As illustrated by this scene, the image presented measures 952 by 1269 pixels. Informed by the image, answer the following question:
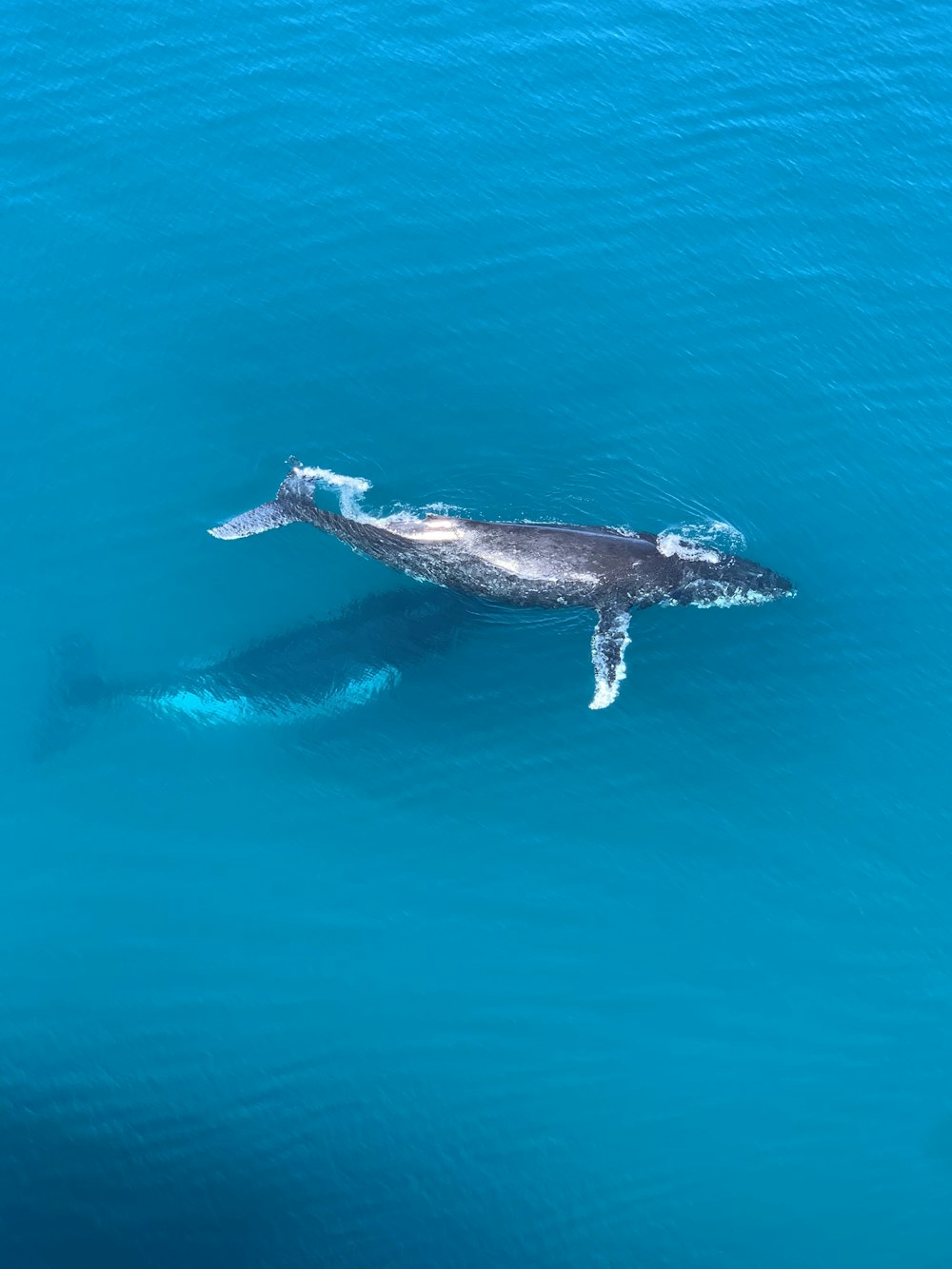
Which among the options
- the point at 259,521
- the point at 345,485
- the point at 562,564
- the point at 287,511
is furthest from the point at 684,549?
the point at 259,521

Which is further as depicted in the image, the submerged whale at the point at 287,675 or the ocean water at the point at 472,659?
the submerged whale at the point at 287,675

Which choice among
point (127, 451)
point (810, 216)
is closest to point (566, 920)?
point (127, 451)

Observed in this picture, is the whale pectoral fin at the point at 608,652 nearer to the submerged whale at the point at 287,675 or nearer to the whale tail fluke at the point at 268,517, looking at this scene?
the submerged whale at the point at 287,675

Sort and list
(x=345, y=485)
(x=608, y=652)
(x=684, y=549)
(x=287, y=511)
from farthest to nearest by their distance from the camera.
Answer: (x=345, y=485)
(x=287, y=511)
(x=684, y=549)
(x=608, y=652)

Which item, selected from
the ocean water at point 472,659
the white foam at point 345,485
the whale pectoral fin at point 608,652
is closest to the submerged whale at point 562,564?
the whale pectoral fin at point 608,652

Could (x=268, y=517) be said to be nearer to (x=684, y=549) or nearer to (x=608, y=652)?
(x=608, y=652)

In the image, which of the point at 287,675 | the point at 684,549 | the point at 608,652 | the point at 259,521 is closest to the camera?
the point at 287,675
